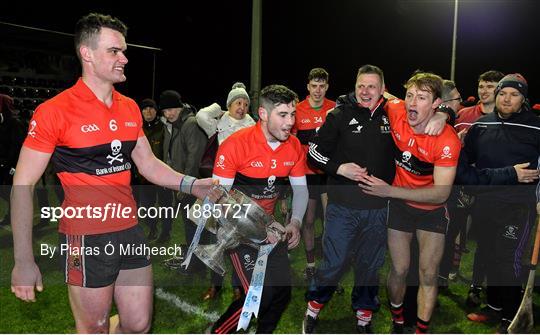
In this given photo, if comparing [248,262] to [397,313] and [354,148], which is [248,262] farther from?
[397,313]

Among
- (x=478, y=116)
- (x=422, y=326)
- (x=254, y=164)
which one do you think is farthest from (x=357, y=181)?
(x=478, y=116)

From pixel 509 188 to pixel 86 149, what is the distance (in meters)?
3.54

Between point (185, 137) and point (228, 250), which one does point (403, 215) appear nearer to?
point (228, 250)

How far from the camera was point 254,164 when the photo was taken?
390 centimetres

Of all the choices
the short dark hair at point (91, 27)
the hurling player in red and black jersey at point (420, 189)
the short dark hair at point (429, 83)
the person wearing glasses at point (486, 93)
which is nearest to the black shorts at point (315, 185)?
the person wearing glasses at point (486, 93)

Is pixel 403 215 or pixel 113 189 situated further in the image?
pixel 403 215

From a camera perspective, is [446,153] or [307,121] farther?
[307,121]

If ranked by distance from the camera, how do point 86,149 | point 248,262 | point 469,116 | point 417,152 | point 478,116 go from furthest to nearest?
point 469,116
point 478,116
point 417,152
point 248,262
point 86,149

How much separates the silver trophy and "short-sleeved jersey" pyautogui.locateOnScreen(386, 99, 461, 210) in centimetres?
134

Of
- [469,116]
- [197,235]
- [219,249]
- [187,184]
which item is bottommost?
[219,249]

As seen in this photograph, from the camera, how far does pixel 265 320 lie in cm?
383

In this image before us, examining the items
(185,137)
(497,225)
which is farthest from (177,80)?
(497,225)

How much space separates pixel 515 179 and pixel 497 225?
0.57 metres

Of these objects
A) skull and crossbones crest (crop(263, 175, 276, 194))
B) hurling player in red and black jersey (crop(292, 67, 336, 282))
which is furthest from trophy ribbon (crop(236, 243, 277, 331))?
hurling player in red and black jersey (crop(292, 67, 336, 282))
